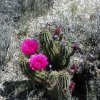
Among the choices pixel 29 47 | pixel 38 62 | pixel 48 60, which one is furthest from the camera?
pixel 48 60

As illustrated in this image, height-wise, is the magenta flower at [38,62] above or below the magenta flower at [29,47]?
below

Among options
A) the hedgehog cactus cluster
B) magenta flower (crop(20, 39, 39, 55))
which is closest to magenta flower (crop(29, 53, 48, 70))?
the hedgehog cactus cluster

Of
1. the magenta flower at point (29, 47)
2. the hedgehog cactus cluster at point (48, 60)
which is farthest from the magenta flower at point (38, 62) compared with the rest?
the magenta flower at point (29, 47)

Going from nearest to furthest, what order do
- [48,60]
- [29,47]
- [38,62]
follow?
[38,62] < [29,47] < [48,60]

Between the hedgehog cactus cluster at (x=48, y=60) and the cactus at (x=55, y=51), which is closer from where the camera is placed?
the hedgehog cactus cluster at (x=48, y=60)

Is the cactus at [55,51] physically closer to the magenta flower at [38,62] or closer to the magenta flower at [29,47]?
the magenta flower at [29,47]

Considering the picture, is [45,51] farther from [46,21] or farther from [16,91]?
[46,21]

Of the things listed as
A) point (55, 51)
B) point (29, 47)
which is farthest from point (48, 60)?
point (29, 47)

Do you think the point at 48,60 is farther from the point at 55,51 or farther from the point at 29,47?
the point at 29,47
